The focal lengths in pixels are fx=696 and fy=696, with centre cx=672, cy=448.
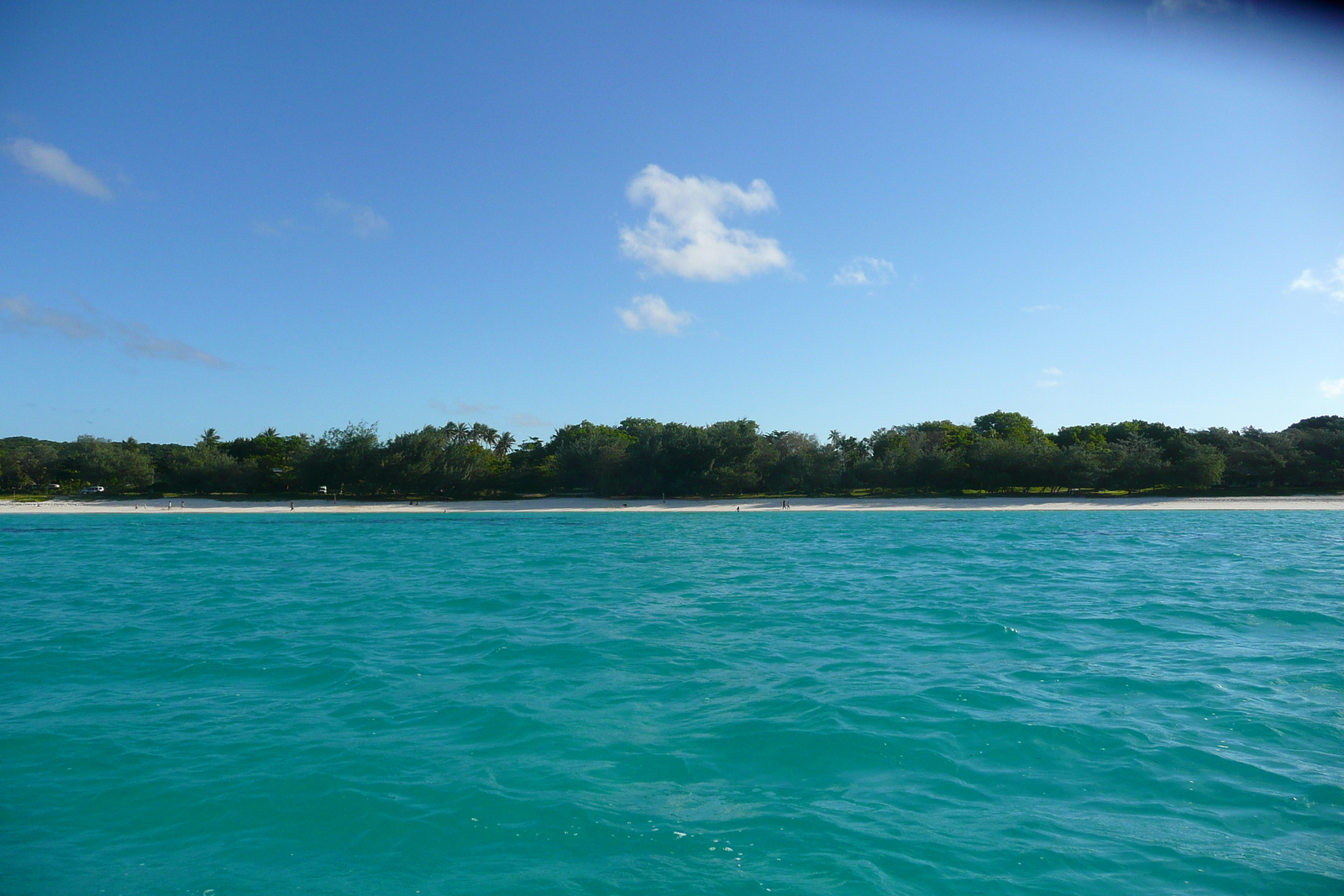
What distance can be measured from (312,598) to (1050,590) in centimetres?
1642

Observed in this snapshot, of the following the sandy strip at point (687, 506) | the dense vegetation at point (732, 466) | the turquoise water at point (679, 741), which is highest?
the dense vegetation at point (732, 466)

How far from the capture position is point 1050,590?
1565 centimetres

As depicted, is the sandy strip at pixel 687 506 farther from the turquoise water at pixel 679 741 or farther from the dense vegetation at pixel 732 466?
the turquoise water at pixel 679 741

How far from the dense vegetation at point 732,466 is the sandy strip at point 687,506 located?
2185mm

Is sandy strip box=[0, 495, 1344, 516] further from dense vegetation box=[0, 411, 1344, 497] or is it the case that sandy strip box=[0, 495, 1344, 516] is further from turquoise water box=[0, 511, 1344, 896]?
turquoise water box=[0, 511, 1344, 896]

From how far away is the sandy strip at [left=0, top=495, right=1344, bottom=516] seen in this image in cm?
4372

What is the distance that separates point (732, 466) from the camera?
50531mm

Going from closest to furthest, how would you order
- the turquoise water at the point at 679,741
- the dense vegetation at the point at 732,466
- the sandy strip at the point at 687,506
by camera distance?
the turquoise water at the point at 679,741, the sandy strip at the point at 687,506, the dense vegetation at the point at 732,466

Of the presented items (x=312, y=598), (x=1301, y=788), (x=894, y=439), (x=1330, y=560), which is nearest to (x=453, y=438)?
(x=894, y=439)

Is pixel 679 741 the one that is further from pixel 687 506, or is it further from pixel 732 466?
pixel 732 466

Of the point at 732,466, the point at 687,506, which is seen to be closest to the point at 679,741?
the point at 687,506

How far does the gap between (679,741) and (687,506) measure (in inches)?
1632

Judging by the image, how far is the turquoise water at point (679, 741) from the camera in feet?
15.5

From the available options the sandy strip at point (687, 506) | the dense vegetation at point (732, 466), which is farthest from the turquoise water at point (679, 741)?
the dense vegetation at point (732, 466)
